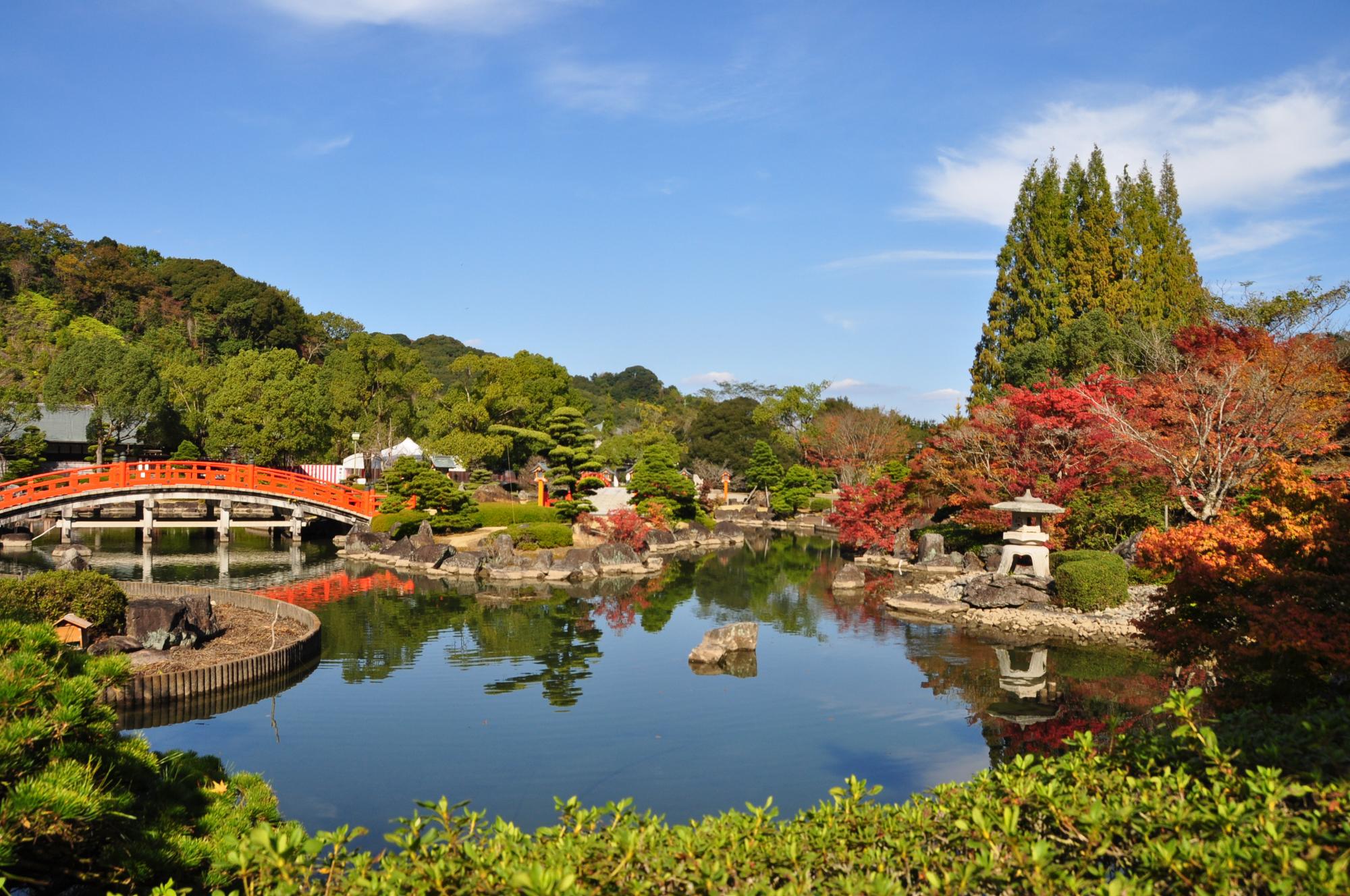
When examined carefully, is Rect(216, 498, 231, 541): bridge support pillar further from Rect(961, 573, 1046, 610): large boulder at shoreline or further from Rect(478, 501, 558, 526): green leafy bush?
Rect(961, 573, 1046, 610): large boulder at shoreline

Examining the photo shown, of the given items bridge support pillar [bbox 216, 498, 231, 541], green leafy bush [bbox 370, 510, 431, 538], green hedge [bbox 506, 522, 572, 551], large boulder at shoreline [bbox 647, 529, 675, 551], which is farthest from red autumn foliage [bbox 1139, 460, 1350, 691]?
bridge support pillar [bbox 216, 498, 231, 541]

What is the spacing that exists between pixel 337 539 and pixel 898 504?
54.8 feet

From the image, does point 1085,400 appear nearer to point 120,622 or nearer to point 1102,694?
point 1102,694

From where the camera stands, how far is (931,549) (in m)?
24.0

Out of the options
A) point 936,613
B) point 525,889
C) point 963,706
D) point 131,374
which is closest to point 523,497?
point 131,374

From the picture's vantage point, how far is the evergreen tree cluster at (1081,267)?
33.5m

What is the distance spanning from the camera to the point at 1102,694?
1137 centimetres

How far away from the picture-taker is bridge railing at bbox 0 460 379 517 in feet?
82.2

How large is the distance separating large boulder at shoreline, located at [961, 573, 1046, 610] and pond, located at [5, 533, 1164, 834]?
1431 millimetres

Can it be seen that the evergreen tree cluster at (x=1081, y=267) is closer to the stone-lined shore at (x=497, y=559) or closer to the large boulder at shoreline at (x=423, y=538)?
the stone-lined shore at (x=497, y=559)

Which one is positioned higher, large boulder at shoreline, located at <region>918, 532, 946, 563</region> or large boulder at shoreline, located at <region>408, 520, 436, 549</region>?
large boulder at shoreline, located at <region>408, 520, 436, 549</region>

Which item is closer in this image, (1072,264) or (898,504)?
(898,504)

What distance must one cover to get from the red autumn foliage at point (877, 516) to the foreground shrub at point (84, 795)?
74.9ft

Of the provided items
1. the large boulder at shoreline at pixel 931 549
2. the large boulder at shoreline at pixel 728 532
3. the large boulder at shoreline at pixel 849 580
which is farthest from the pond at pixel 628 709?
the large boulder at shoreline at pixel 728 532
